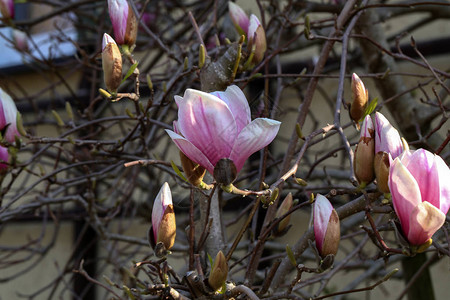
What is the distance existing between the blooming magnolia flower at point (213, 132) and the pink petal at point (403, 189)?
4.9 inches

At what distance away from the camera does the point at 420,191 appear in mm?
538

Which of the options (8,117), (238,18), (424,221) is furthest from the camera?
(238,18)

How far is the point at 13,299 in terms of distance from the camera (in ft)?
9.75

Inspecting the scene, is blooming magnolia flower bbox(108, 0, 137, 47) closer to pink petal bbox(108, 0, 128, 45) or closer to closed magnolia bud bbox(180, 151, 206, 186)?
pink petal bbox(108, 0, 128, 45)

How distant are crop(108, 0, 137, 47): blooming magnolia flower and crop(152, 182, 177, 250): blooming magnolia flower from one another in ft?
0.91

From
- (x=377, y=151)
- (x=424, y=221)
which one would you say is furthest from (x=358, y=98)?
(x=424, y=221)

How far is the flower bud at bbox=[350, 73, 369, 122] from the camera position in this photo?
2.30 ft

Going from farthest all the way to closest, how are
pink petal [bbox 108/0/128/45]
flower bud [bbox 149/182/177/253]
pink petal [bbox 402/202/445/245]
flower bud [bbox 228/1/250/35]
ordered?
flower bud [bbox 228/1/250/35] < pink petal [bbox 108/0/128/45] < flower bud [bbox 149/182/177/253] < pink petal [bbox 402/202/445/245]

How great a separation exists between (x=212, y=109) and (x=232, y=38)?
1274mm

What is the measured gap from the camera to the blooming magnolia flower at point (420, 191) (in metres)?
0.52

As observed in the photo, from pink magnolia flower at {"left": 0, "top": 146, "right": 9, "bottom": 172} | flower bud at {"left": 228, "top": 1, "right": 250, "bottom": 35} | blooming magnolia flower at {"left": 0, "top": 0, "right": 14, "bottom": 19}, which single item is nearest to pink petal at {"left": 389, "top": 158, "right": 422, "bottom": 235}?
flower bud at {"left": 228, "top": 1, "right": 250, "bottom": 35}

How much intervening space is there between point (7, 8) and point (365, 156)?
3.19 feet

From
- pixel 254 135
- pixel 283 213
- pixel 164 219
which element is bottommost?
pixel 283 213

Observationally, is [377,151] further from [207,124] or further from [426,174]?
[207,124]
